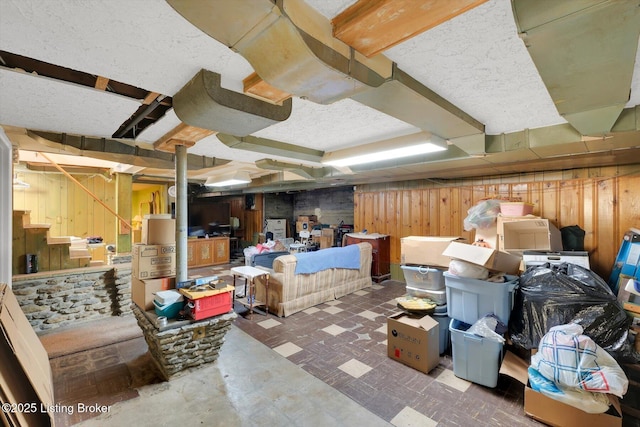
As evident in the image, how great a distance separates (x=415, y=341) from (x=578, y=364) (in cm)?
116

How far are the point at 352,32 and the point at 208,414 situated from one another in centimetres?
259

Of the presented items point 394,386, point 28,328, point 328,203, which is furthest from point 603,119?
point 328,203

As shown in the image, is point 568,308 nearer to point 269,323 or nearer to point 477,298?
point 477,298

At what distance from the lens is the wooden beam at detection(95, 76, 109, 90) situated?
Result: 165 centimetres

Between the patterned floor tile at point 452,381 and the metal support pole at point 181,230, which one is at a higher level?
the metal support pole at point 181,230

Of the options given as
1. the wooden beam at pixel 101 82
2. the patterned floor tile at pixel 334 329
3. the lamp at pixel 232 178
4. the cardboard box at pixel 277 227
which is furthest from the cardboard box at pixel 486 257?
the cardboard box at pixel 277 227

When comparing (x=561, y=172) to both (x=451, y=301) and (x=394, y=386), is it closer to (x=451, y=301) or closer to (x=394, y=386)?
(x=451, y=301)

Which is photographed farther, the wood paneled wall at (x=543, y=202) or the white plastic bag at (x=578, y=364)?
the wood paneled wall at (x=543, y=202)

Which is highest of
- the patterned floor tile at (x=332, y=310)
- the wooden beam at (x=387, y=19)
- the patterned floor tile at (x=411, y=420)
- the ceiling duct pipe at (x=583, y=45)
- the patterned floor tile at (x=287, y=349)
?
the wooden beam at (x=387, y=19)

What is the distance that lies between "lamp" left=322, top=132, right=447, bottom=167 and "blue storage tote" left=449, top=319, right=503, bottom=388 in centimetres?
181

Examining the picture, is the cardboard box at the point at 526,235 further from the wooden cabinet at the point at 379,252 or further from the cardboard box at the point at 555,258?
the wooden cabinet at the point at 379,252

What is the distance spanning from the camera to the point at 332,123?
245 centimetres

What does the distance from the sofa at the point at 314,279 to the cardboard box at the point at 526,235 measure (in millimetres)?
2369

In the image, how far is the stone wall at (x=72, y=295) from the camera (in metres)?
3.31
